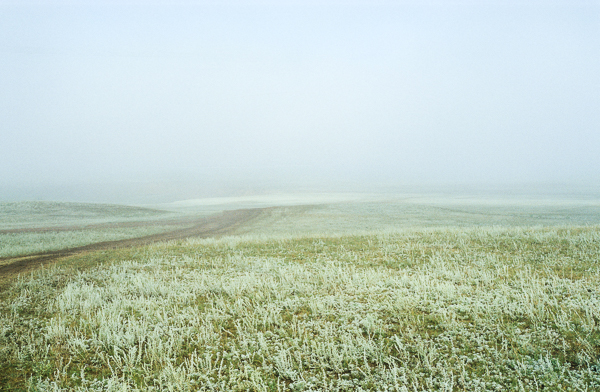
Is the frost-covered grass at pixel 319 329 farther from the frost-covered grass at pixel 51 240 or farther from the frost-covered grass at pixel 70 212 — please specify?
the frost-covered grass at pixel 70 212

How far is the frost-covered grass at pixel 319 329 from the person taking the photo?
582 cm

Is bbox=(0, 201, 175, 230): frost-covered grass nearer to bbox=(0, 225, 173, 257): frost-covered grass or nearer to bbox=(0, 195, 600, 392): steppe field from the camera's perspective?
bbox=(0, 225, 173, 257): frost-covered grass

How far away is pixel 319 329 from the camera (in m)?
7.62

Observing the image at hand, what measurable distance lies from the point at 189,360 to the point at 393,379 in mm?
3915

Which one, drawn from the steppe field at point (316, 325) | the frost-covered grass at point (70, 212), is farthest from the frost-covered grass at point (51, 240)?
the frost-covered grass at point (70, 212)

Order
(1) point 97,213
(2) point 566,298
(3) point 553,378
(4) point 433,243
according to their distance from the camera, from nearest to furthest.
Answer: (3) point 553,378, (2) point 566,298, (4) point 433,243, (1) point 97,213

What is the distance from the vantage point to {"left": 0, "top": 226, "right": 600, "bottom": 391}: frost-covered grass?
5.82m

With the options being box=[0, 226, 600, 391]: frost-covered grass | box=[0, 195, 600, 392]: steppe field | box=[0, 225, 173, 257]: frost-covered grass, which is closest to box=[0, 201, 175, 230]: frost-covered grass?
box=[0, 225, 173, 257]: frost-covered grass

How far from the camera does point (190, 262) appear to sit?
16703 mm

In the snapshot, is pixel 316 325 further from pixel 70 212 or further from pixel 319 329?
pixel 70 212

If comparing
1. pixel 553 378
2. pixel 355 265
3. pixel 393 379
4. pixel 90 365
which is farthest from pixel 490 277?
pixel 90 365

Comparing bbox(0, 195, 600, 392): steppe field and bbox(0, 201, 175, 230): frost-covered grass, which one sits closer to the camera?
bbox(0, 195, 600, 392): steppe field

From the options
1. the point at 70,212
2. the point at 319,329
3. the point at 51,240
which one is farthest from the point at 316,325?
the point at 70,212

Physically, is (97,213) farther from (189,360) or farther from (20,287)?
(189,360)
